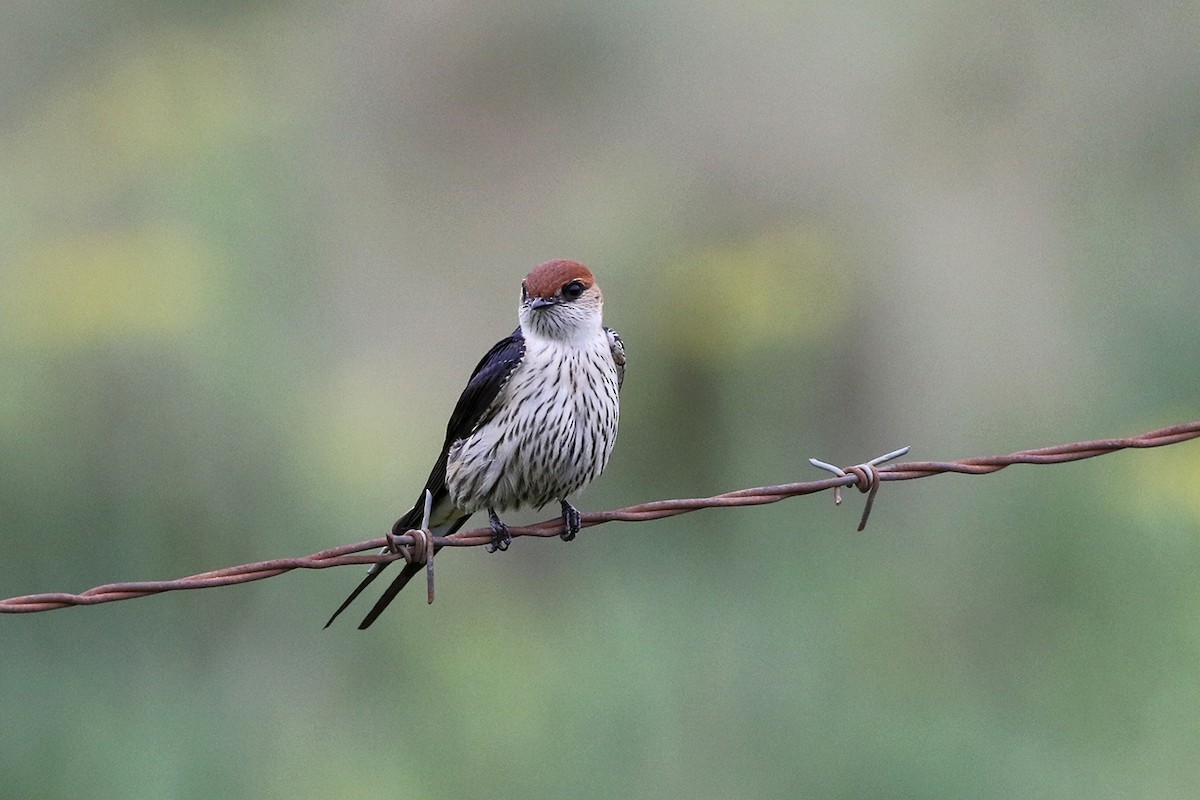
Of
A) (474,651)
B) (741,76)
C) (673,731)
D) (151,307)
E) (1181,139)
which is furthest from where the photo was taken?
(741,76)

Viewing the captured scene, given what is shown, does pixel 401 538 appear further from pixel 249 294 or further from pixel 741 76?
pixel 741 76

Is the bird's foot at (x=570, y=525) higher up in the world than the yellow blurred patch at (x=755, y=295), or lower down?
lower down

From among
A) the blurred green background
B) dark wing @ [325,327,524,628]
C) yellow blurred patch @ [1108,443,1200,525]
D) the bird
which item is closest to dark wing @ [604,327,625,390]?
the bird

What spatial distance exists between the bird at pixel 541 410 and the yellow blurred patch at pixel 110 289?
198 centimetres

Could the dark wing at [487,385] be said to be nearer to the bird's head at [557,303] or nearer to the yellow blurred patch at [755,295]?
the bird's head at [557,303]

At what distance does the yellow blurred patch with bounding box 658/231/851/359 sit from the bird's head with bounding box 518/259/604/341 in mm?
1737

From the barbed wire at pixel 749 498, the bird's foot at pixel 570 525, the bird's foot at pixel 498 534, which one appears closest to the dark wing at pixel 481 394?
the bird's foot at pixel 498 534

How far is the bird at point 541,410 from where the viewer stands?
3750 millimetres

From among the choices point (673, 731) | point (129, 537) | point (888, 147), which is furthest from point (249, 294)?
point (888, 147)

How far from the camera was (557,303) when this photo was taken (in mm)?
3820

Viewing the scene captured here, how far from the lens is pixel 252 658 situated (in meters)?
4.57

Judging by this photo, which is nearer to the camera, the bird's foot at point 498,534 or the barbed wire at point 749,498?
the barbed wire at point 749,498

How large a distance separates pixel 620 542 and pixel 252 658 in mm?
1299

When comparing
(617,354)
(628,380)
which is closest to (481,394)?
(617,354)
